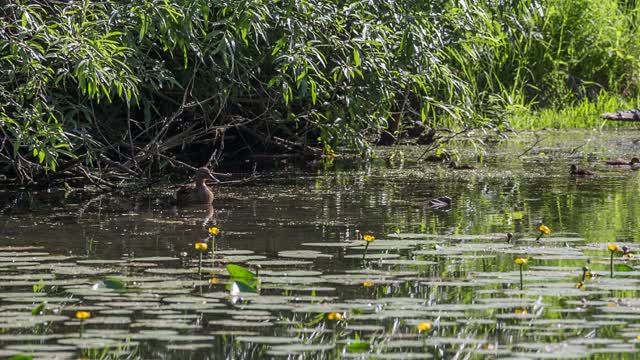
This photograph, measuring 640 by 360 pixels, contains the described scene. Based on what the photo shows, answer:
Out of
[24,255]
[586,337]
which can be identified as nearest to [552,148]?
[24,255]

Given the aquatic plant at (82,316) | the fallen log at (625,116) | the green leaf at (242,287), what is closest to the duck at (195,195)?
the green leaf at (242,287)

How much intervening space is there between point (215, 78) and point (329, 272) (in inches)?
156

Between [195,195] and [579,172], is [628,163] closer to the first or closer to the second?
[579,172]

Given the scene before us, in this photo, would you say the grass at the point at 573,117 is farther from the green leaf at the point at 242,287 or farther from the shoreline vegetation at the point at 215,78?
the green leaf at the point at 242,287

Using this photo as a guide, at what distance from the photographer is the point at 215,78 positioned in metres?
9.09

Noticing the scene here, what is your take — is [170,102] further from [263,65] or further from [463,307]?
[463,307]

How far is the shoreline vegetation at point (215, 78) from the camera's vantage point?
776 centimetres

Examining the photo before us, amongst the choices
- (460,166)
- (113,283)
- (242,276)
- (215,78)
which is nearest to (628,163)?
(460,166)

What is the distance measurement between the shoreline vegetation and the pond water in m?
0.56

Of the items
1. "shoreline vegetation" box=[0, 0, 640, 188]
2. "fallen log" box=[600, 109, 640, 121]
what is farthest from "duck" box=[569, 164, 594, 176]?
"fallen log" box=[600, 109, 640, 121]

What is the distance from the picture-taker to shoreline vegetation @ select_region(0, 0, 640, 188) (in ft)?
25.5

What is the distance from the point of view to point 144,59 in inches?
341

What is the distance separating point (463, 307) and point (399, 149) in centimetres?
694

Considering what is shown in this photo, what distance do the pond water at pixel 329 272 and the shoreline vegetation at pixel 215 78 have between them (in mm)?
556
